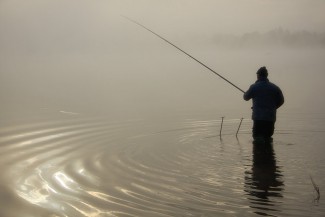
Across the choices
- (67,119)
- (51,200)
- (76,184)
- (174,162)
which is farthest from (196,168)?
(67,119)

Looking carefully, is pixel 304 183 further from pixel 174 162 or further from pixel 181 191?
pixel 174 162

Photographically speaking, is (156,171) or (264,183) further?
(156,171)

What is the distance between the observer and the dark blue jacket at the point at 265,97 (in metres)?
10.9

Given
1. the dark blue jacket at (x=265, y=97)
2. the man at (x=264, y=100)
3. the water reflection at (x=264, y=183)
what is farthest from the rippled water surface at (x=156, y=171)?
the dark blue jacket at (x=265, y=97)

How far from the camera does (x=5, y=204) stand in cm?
639

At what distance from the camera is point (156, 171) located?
27.5 feet

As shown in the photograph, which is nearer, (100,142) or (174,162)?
(174,162)

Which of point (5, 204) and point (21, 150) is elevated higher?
point (21, 150)

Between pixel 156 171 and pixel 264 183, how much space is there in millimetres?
2094

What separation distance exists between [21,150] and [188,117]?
27.7 feet

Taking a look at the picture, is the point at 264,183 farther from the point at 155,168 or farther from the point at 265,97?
the point at 265,97

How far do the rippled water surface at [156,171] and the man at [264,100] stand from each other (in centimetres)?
59

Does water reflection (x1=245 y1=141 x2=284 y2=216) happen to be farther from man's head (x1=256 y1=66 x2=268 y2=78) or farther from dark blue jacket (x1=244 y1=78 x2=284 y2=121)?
man's head (x1=256 y1=66 x2=268 y2=78)

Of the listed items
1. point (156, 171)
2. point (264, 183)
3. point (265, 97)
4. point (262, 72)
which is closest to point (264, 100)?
point (265, 97)
